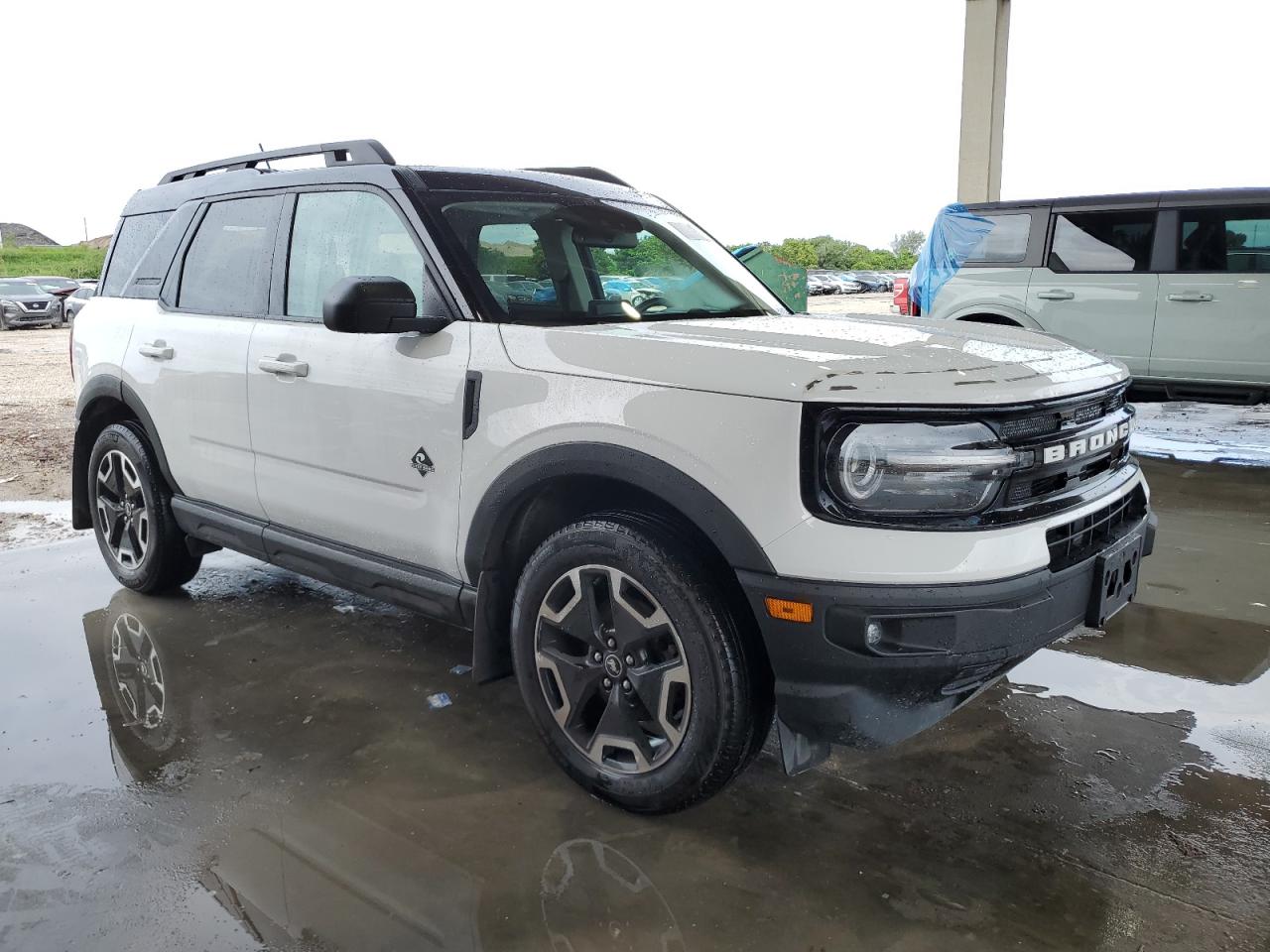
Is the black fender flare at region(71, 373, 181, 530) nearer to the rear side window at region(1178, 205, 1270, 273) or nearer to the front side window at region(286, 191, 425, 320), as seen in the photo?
the front side window at region(286, 191, 425, 320)

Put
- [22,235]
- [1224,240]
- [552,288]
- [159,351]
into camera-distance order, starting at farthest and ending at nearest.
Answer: [22,235] < [1224,240] < [159,351] < [552,288]

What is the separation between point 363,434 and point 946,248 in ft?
23.8

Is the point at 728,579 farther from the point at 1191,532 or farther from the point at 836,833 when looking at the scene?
the point at 1191,532

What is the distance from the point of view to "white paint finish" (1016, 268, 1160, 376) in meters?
8.18

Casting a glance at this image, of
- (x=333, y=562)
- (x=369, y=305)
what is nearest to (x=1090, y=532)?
(x=369, y=305)

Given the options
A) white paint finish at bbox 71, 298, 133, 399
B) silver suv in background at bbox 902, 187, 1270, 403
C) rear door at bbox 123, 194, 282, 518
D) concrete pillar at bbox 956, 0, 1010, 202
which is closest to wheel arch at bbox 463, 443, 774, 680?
rear door at bbox 123, 194, 282, 518

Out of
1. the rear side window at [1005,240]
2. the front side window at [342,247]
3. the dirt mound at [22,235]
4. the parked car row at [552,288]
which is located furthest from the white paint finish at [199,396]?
the dirt mound at [22,235]

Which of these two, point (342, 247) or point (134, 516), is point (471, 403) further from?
point (134, 516)

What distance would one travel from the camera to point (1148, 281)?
8141 mm

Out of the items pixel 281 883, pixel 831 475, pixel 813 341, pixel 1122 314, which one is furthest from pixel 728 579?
pixel 1122 314

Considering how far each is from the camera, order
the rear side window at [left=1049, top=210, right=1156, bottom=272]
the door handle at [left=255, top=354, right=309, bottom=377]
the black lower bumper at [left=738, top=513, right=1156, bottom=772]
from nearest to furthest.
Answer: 1. the black lower bumper at [left=738, top=513, right=1156, bottom=772]
2. the door handle at [left=255, top=354, right=309, bottom=377]
3. the rear side window at [left=1049, top=210, right=1156, bottom=272]

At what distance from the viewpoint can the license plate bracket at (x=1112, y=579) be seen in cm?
253

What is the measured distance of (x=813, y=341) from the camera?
8.84ft

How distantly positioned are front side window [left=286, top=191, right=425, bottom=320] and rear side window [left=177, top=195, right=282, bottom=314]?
0.18 metres
